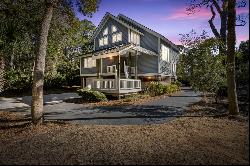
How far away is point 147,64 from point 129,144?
2293 centimetres

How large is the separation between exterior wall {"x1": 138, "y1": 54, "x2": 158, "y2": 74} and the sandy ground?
19023 mm

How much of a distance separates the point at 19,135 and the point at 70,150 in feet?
11.7

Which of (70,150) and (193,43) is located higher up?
(193,43)

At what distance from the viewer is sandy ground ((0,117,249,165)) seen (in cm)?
637

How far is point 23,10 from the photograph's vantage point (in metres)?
15.1

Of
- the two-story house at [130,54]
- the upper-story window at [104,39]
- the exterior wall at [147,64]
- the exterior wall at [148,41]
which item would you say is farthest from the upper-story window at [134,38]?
the upper-story window at [104,39]

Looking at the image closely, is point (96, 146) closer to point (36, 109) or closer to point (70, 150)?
point (70, 150)

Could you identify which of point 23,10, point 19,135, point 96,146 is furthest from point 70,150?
point 23,10

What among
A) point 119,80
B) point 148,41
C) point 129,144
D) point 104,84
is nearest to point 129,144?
point 129,144

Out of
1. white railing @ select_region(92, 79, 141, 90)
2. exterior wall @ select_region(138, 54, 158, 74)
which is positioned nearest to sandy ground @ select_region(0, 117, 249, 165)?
white railing @ select_region(92, 79, 141, 90)

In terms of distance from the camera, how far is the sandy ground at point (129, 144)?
6367 mm

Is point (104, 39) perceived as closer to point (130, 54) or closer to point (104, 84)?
point (130, 54)

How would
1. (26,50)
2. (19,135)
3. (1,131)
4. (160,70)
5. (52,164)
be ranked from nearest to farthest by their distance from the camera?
1. (52,164)
2. (19,135)
3. (1,131)
4. (26,50)
5. (160,70)

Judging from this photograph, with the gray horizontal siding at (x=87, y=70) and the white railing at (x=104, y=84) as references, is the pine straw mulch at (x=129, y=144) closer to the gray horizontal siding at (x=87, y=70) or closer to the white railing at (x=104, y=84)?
the white railing at (x=104, y=84)
